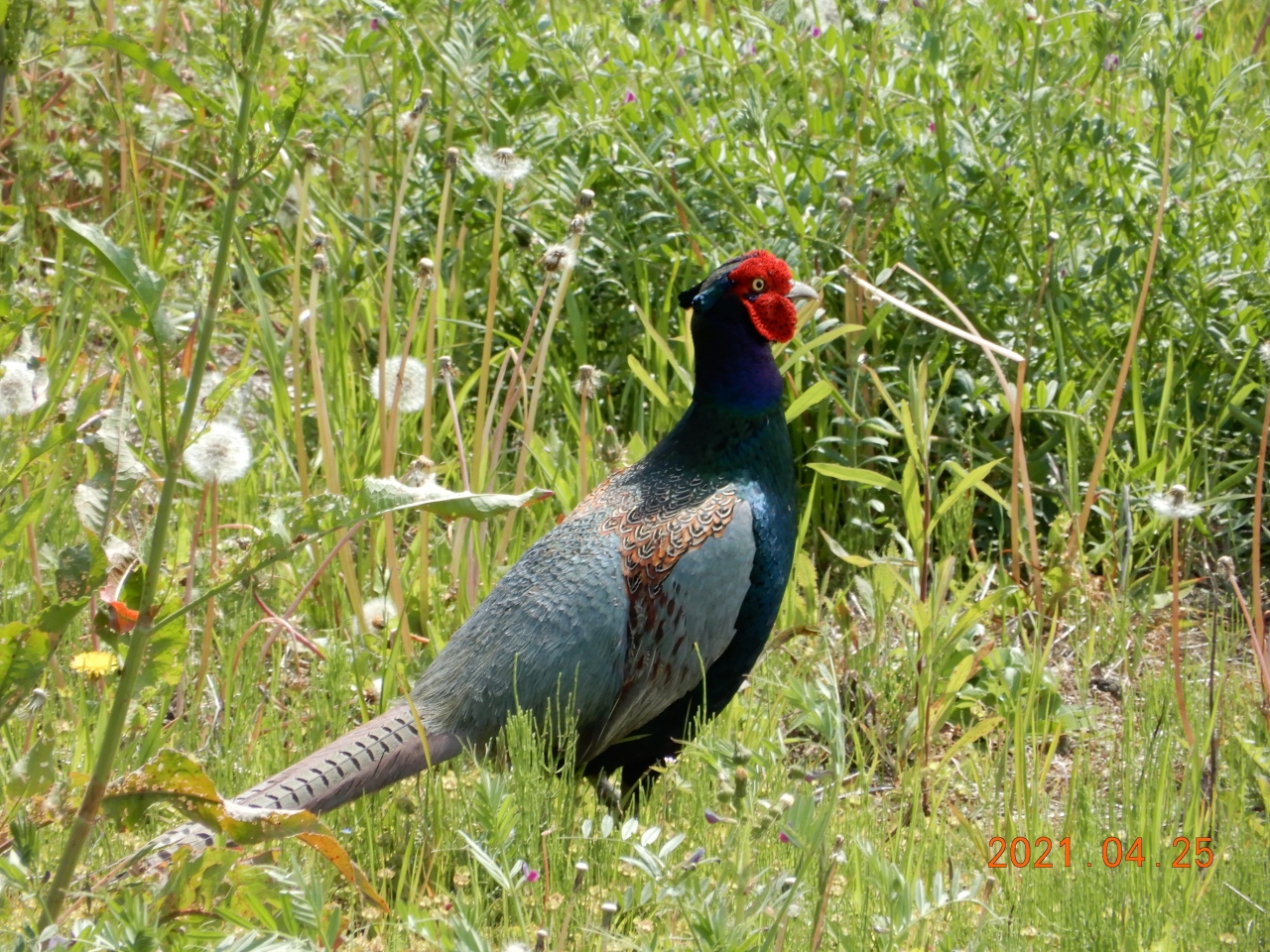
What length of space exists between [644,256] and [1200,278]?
163cm

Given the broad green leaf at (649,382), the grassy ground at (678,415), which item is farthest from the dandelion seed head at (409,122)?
the broad green leaf at (649,382)

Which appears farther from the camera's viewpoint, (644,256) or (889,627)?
(644,256)


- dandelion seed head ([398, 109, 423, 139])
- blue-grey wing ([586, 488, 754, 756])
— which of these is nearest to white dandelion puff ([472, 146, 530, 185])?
dandelion seed head ([398, 109, 423, 139])

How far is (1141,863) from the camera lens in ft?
7.99

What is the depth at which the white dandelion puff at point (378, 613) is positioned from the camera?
3.48 metres

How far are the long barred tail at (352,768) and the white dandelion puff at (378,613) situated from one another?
73cm

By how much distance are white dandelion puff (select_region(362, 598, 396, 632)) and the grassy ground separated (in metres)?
0.01

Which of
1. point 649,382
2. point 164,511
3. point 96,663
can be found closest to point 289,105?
point 164,511

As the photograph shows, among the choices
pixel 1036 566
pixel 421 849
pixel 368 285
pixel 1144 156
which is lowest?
pixel 421 849

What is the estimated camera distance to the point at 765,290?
3.08m

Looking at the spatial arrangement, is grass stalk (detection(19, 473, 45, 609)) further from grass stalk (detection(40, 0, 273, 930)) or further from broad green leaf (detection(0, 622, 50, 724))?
grass stalk (detection(40, 0, 273, 930))

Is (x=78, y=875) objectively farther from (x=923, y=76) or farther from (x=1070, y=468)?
(x=923, y=76)

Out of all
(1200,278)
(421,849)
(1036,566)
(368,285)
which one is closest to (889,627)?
(1036,566)

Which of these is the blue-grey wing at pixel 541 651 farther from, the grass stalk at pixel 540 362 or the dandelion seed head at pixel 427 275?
the dandelion seed head at pixel 427 275
